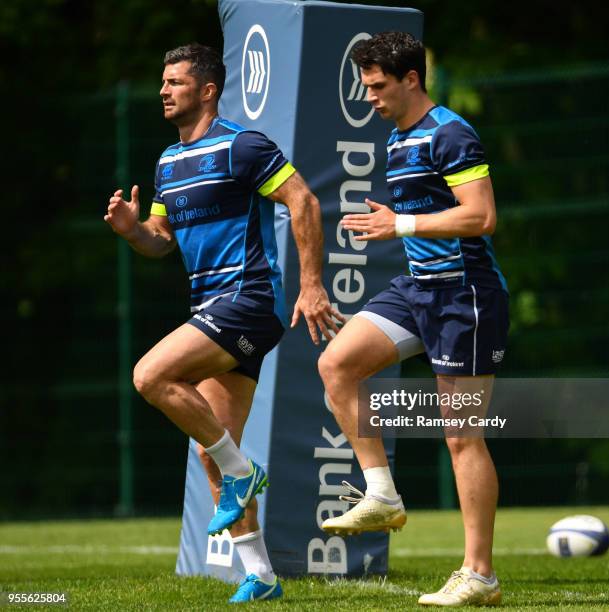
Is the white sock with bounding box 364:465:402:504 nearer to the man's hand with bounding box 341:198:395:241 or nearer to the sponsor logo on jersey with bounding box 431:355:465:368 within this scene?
the sponsor logo on jersey with bounding box 431:355:465:368

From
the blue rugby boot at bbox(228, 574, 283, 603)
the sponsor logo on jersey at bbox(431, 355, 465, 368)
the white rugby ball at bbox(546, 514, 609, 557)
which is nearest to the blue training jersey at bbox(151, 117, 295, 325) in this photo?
the sponsor logo on jersey at bbox(431, 355, 465, 368)

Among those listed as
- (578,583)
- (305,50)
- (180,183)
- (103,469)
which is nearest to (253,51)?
(305,50)

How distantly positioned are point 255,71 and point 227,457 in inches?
80.8

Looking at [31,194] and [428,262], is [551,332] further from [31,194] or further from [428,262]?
[428,262]

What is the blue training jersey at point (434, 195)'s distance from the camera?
5656mm

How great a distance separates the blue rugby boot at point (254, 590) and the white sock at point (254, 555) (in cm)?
3

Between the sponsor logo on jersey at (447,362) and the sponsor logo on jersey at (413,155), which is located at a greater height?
the sponsor logo on jersey at (413,155)

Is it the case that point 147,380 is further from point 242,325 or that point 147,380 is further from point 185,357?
point 242,325

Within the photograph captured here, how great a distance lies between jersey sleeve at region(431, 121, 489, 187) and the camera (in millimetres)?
5559

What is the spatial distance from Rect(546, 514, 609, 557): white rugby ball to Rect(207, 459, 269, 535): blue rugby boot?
2.93 meters

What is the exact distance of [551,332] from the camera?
42.6 feet

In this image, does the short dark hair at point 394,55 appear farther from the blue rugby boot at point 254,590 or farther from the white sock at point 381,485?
the blue rugby boot at point 254,590

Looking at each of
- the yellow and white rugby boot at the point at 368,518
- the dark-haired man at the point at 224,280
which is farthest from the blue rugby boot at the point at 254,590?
the yellow and white rugby boot at the point at 368,518

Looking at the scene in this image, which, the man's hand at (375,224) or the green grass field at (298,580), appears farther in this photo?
the green grass field at (298,580)
